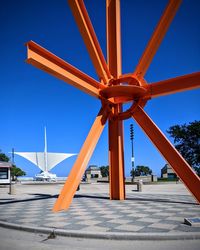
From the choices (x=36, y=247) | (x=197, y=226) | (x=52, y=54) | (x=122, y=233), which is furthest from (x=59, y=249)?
(x=52, y=54)

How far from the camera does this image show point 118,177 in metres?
16.6

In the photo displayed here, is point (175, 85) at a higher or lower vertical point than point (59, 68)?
lower

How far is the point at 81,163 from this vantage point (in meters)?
13.8

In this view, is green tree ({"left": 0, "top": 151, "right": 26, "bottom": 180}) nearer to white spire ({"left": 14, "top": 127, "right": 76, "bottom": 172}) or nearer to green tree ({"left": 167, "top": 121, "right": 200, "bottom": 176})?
white spire ({"left": 14, "top": 127, "right": 76, "bottom": 172})

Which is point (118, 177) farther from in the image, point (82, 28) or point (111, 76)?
point (82, 28)

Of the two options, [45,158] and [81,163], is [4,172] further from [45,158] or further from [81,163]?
[45,158]

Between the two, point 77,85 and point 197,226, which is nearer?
point 197,226

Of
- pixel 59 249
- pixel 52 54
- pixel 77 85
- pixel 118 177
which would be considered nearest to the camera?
pixel 59 249

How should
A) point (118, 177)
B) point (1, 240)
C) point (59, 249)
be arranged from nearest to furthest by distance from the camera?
point (59, 249) < point (1, 240) < point (118, 177)

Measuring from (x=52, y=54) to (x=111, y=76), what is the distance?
523cm

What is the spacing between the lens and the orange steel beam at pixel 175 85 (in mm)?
13376

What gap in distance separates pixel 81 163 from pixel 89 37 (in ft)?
19.8

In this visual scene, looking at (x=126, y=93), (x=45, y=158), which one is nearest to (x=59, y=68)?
(x=126, y=93)

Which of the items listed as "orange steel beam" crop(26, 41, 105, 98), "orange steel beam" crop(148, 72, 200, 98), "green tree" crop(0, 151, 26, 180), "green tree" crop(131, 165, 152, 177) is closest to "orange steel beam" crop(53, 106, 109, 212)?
"orange steel beam" crop(26, 41, 105, 98)
